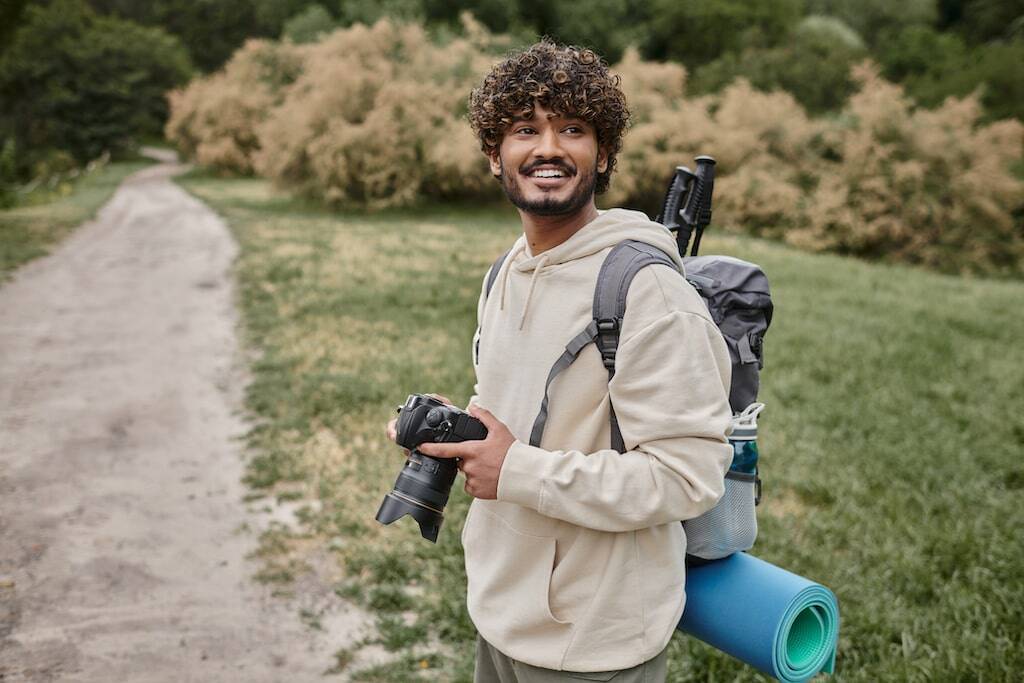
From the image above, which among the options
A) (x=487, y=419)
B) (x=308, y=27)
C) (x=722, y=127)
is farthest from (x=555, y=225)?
(x=308, y=27)

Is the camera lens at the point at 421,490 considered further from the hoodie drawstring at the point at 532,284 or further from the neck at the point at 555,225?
the neck at the point at 555,225

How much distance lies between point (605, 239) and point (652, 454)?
404 mm

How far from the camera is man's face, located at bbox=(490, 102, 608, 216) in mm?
1581

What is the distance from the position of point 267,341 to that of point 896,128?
13.1m

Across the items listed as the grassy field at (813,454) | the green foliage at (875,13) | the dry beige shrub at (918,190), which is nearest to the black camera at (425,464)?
the grassy field at (813,454)

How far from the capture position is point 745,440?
1.83 meters

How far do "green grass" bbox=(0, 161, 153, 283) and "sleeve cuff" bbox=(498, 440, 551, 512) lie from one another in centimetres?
1021

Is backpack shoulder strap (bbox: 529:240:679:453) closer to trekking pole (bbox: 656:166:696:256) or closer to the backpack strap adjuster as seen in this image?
the backpack strap adjuster

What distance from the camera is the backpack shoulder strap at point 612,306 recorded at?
1.48m

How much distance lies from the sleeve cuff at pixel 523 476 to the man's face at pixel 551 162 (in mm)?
452

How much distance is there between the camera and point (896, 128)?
15711mm

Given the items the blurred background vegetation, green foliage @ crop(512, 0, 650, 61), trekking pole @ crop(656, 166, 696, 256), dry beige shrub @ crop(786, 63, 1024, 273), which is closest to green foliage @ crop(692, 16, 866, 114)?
the blurred background vegetation

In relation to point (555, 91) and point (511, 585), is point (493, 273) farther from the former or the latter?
point (511, 585)

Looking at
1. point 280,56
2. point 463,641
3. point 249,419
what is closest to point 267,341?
point 249,419
